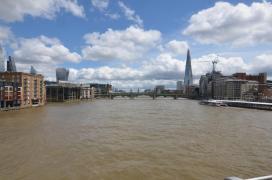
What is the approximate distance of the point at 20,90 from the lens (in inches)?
3767

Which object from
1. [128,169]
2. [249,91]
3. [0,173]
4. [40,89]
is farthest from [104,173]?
[249,91]

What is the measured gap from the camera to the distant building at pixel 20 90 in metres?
86.9

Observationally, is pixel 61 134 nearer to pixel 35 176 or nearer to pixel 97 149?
pixel 97 149

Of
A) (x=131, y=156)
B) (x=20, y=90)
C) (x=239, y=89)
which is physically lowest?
(x=131, y=156)

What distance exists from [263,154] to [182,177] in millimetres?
11370

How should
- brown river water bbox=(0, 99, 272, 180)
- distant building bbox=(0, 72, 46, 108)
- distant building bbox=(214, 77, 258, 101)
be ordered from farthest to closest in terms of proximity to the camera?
Answer: distant building bbox=(214, 77, 258, 101) < distant building bbox=(0, 72, 46, 108) < brown river water bbox=(0, 99, 272, 180)

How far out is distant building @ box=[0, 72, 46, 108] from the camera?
8688cm

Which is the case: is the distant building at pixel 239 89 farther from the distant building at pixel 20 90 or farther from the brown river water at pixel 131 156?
the brown river water at pixel 131 156

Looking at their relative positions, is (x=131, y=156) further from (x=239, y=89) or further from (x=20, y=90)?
(x=239, y=89)

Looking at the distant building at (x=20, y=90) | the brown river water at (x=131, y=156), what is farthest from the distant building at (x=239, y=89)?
the brown river water at (x=131, y=156)

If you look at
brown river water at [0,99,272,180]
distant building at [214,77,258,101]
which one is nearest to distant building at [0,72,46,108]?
brown river water at [0,99,272,180]

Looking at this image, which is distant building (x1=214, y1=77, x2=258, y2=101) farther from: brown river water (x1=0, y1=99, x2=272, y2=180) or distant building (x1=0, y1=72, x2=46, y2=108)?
brown river water (x1=0, y1=99, x2=272, y2=180)

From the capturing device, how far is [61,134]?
120ft

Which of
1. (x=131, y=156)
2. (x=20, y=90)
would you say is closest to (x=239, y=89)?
(x=20, y=90)
